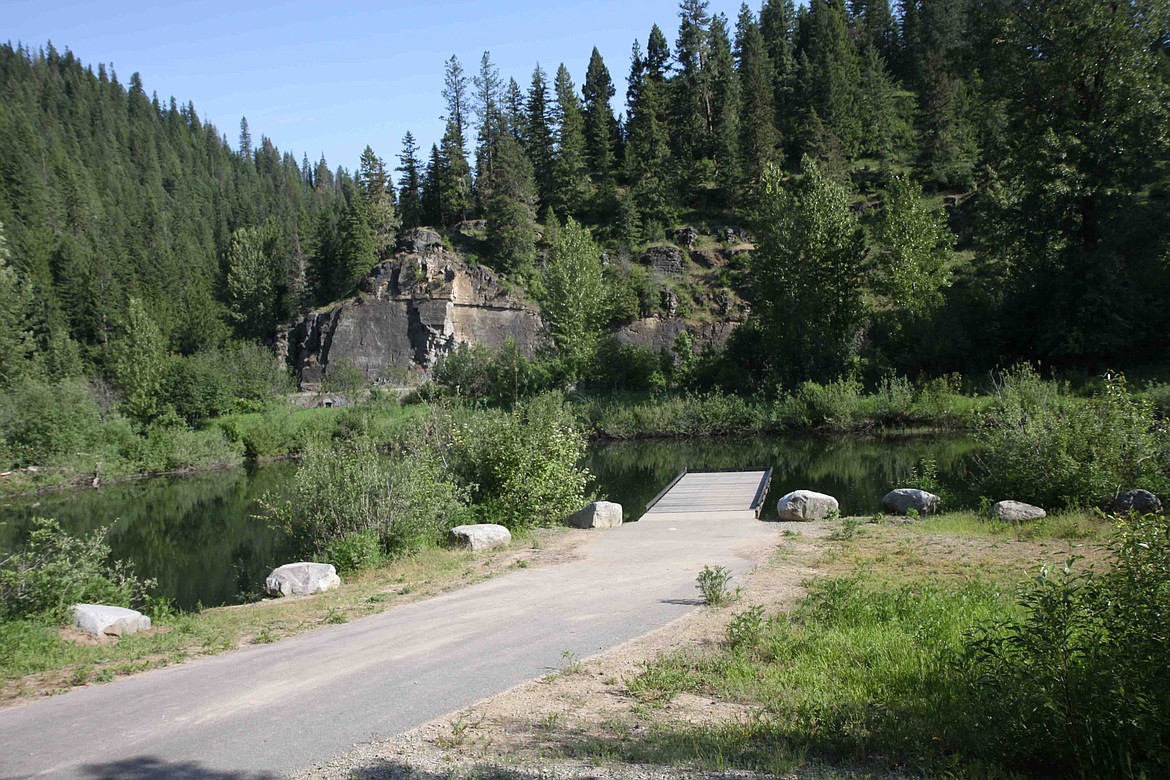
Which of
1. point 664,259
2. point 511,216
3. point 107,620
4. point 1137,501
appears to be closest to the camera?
point 107,620

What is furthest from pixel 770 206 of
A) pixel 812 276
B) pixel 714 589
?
pixel 714 589

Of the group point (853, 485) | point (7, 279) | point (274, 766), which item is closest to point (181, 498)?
point (7, 279)

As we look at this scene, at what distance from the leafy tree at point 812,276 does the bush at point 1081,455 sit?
2340 centimetres

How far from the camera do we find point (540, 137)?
235ft

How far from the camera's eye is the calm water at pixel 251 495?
55.8ft

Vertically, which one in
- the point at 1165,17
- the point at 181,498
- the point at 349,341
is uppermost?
the point at 1165,17

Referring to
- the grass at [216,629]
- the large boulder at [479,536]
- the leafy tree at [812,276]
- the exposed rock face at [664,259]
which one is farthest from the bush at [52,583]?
the exposed rock face at [664,259]

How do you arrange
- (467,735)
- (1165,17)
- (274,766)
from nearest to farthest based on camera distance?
(274,766), (467,735), (1165,17)

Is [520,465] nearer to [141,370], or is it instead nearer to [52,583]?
[52,583]

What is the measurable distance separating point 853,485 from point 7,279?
30.8 m

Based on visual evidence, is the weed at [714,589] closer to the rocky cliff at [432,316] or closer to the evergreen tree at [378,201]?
the rocky cliff at [432,316]

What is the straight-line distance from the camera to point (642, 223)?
2397 inches

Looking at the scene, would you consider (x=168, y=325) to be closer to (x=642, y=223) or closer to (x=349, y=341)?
(x=349, y=341)

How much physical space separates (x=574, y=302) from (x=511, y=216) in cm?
1560
